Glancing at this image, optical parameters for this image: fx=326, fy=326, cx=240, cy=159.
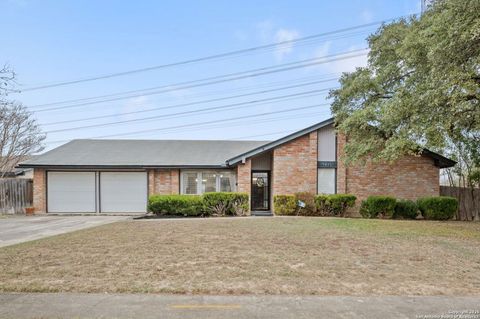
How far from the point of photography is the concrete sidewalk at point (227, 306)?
388cm

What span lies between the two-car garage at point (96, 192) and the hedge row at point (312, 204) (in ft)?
25.0

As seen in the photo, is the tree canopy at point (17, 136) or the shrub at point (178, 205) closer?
the shrub at point (178, 205)

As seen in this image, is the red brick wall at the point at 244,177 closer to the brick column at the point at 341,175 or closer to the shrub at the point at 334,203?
the shrub at the point at 334,203

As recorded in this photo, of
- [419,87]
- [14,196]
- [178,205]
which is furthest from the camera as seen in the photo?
[14,196]

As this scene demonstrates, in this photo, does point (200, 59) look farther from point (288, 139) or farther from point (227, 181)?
point (288, 139)

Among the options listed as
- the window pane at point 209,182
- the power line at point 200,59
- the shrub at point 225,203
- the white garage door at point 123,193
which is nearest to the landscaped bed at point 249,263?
the shrub at point 225,203

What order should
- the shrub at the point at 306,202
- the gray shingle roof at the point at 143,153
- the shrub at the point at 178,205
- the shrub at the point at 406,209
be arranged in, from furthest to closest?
the gray shingle roof at the point at 143,153 → the shrub at the point at 178,205 → the shrub at the point at 306,202 → the shrub at the point at 406,209

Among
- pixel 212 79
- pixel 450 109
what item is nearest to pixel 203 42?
pixel 212 79

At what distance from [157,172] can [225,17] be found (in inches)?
386

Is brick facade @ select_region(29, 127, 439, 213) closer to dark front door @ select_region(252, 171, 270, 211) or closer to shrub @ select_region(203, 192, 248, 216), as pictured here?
shrub @ select_region(203, 192, 248, 216)

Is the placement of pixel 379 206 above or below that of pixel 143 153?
below

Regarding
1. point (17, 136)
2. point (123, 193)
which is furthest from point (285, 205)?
point (17, 136)

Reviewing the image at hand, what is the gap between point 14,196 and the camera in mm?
17703

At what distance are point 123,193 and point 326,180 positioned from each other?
1097 centimetres
